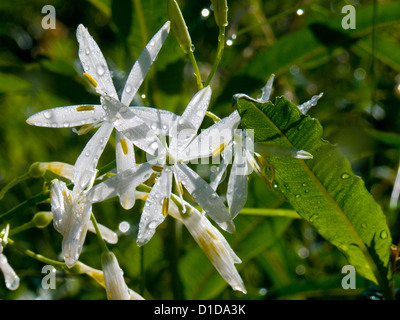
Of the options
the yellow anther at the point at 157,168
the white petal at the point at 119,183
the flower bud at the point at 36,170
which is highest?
the flower bud at the point at 36,170

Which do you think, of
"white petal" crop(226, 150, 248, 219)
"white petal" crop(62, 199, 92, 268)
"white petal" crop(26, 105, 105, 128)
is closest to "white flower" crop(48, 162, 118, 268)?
"white petal" crop(62, 199, 92, 268)

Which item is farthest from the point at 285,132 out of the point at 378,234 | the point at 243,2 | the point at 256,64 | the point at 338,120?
the point at 243,2

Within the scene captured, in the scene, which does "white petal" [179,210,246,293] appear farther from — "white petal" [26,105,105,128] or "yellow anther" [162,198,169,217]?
"white petal" [26,105,105,128]

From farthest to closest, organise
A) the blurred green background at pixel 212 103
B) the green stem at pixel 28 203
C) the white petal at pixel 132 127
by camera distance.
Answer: the blurred green background at pixel 212 103 < the green stem at pixel 28 203 < the white petal at pixel 132 127

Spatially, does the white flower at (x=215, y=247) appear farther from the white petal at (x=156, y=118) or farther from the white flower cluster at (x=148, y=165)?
the white petal at (x=156, y=118)

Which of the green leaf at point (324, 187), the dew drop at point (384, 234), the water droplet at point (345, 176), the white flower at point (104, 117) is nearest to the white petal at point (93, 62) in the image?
the white flower at point (104, 117)

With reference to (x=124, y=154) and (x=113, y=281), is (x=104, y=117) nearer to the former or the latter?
(x=124, y=154)

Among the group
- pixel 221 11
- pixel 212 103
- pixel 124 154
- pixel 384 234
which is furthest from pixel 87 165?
pixel 212 103
